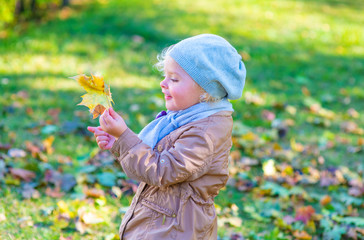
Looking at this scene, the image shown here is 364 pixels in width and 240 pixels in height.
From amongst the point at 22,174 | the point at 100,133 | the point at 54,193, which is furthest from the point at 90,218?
the point at 100,133

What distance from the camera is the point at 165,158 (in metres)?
2.00

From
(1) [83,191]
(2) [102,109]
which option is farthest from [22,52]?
(2) [102,109]

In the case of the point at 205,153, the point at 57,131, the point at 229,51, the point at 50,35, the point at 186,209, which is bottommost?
the point at 50,35

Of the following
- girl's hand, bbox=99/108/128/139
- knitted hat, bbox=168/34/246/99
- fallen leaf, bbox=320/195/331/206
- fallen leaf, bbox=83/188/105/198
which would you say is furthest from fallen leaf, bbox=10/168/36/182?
fallen leaf, bbox=320/195/331/206

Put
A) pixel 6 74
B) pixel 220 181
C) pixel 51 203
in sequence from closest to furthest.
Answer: pixel 220 181, pixel 51 203, pixel 6 74

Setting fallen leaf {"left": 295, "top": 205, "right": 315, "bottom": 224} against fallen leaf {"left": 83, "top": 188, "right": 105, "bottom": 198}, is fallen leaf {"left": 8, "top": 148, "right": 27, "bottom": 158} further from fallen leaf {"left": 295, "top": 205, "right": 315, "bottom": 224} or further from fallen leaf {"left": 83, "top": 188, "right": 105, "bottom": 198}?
fallen leaf {"left": 295, "top": 205, "right": 315, "bottom": 224}

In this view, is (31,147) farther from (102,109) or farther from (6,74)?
(6,74)

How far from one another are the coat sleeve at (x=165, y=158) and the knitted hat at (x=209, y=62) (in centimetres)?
24

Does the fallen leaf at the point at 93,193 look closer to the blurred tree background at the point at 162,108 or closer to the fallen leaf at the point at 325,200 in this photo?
the blurred tree background at the point at 162,108

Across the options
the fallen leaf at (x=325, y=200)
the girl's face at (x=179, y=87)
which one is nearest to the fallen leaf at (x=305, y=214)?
the fallen leaf at (x=325, y=200)

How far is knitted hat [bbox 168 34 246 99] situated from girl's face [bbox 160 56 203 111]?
0.04 m

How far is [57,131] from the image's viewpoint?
180 inches

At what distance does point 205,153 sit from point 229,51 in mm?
490

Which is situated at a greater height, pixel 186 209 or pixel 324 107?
pixel 186 209
